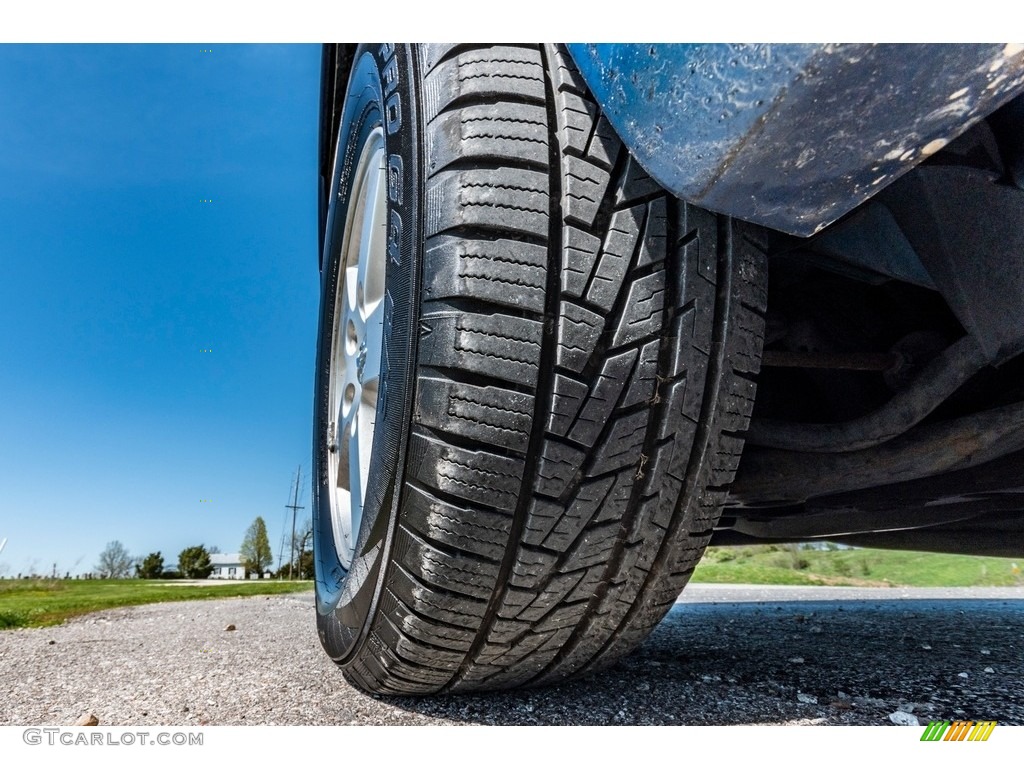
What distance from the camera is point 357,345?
1.35m

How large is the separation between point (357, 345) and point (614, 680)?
0.78m

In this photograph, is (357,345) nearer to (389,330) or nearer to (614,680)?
(389,330)

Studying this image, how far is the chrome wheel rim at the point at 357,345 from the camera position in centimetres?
121

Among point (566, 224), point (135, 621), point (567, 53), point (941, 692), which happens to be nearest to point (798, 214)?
point (566, 224)

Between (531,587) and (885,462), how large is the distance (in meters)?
0.62

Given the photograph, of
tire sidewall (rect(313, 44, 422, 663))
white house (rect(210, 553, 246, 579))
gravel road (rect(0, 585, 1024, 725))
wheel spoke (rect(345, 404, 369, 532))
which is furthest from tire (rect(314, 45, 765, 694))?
white house (rect(210, 553, 246, 579))

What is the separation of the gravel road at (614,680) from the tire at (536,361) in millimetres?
197

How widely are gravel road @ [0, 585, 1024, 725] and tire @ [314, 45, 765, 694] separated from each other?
0.20 metres

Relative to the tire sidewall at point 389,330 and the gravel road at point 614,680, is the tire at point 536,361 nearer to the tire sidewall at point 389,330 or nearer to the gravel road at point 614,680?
the tire sidewall at point 389,330

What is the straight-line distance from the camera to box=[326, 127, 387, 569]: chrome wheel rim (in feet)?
3.96

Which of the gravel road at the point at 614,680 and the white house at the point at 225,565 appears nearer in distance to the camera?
the gravel road at the point at 614,680

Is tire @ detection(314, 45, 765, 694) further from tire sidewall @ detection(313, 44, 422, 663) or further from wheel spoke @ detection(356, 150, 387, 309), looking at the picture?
wheel spoke @ detection(356, 150, 387, 309)
